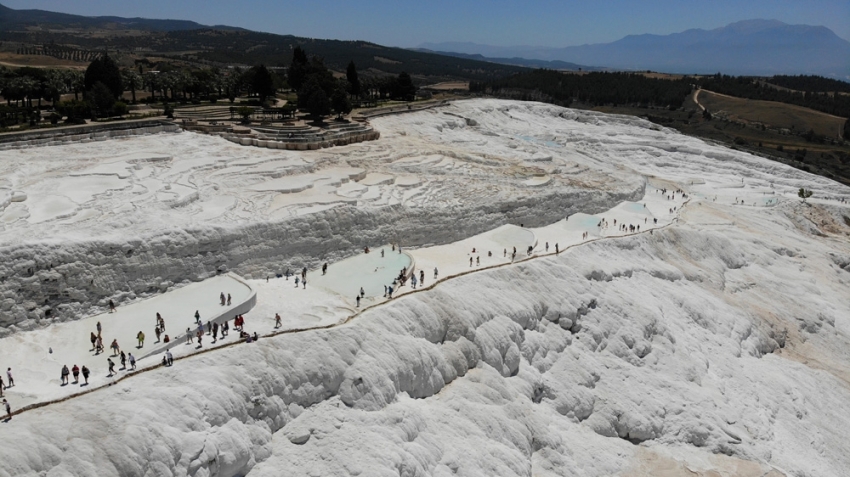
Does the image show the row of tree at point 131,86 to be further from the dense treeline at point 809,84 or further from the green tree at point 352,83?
the dense treeline at point 809,84

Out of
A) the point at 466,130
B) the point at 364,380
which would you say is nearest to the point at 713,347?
the point at 364,380

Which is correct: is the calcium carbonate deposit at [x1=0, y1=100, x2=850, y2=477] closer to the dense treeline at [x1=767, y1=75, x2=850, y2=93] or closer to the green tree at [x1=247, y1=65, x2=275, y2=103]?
the green tree at [x1=247, y1=65, x2=275, y2=103]

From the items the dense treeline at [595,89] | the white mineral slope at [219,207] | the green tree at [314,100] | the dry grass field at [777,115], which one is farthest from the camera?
the dense treeline at [595,89]

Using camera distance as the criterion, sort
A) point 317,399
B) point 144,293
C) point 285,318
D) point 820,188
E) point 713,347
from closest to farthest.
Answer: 1. point 317,399
2. point 285,318
3. point 144,293
4. point 713,347
5. point 820,188

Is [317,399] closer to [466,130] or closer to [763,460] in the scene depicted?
[763,460]

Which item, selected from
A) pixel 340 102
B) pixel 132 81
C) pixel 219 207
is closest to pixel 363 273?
pixel 219 207

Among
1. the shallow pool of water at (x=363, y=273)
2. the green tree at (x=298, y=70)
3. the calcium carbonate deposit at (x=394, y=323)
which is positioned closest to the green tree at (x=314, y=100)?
the calcium carbonate deposit at (x=394, y=323)

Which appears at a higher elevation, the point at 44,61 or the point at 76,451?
the point at 44,61
